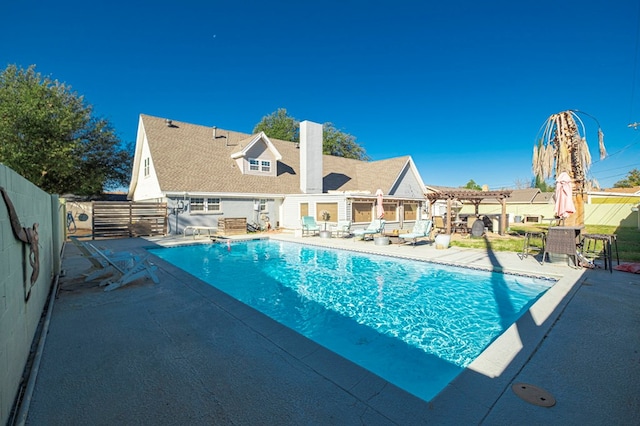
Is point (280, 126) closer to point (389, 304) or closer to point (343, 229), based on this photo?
point (343, 229)

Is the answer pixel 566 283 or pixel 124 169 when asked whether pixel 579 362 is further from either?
pixel 124 169

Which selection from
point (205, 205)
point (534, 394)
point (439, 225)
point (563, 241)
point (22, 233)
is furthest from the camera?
point (439, 225)

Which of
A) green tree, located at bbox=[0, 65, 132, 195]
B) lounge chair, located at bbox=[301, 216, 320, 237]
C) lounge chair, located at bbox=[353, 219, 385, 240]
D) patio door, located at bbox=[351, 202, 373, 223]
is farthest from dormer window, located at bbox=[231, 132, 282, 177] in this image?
green tree, located at bbox=[0, 65, 132, 195]

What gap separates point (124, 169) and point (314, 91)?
19.2 meters

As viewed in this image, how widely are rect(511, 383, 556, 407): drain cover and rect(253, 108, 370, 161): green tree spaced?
3904 cm

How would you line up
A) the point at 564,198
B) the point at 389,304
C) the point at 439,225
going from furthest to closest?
the point at 439,225 < the point at 564,198 < the point at 389,304

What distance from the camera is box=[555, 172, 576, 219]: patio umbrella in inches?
332

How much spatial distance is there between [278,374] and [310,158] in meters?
20.5

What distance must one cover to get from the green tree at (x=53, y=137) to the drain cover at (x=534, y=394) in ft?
84.5

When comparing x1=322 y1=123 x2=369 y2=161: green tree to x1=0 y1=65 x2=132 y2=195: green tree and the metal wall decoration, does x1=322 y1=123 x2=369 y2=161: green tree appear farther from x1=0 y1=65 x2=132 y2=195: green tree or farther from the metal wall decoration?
the metal wall decoration

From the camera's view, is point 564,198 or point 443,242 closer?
point 564,198

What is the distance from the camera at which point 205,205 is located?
1850 centimetres

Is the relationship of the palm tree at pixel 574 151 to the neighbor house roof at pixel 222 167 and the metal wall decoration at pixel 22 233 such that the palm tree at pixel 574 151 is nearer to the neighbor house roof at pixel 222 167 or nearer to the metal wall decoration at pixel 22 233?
the metal wall decoration at pixel 22 233

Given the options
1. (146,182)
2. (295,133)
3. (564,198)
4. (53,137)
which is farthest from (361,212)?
(295,133)
